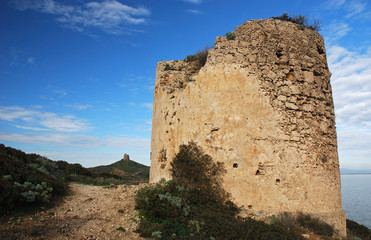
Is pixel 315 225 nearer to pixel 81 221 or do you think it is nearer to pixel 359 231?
pixel 359 231

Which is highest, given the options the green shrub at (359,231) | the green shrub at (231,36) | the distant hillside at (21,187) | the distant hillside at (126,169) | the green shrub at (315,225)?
the green shrub at (231,36)

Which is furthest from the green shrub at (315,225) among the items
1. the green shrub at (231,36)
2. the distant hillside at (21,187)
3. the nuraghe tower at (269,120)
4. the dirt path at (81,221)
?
the distant hillside at (21,187)

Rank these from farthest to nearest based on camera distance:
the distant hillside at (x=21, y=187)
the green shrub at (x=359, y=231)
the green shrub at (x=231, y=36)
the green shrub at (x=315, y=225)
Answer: the green shrub at (x=359, y=231), the green shrub at (x=231, y=36), the green shrub at (x=315, y=225), the distant hillside at (x=21, y=187)

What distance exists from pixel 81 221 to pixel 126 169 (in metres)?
21.2

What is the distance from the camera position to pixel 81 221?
5984 mm

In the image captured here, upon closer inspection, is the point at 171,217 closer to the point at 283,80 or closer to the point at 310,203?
the point at 310,203

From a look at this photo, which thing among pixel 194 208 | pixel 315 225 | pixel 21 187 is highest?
pixel 21 187

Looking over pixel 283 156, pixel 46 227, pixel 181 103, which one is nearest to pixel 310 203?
pixel 283 156

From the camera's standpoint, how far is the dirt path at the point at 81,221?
521 cm

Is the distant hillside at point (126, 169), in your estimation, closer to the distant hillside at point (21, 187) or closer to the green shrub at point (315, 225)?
the distant hillside at point (21, 187)

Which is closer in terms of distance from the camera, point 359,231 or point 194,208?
point 194,208

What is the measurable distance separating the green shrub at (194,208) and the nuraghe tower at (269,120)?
1.18 ft

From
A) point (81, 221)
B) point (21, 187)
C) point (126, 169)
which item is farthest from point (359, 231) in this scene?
point (126, 169)

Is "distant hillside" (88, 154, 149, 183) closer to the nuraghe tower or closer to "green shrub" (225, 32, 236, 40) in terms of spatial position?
the nuraghe tower
